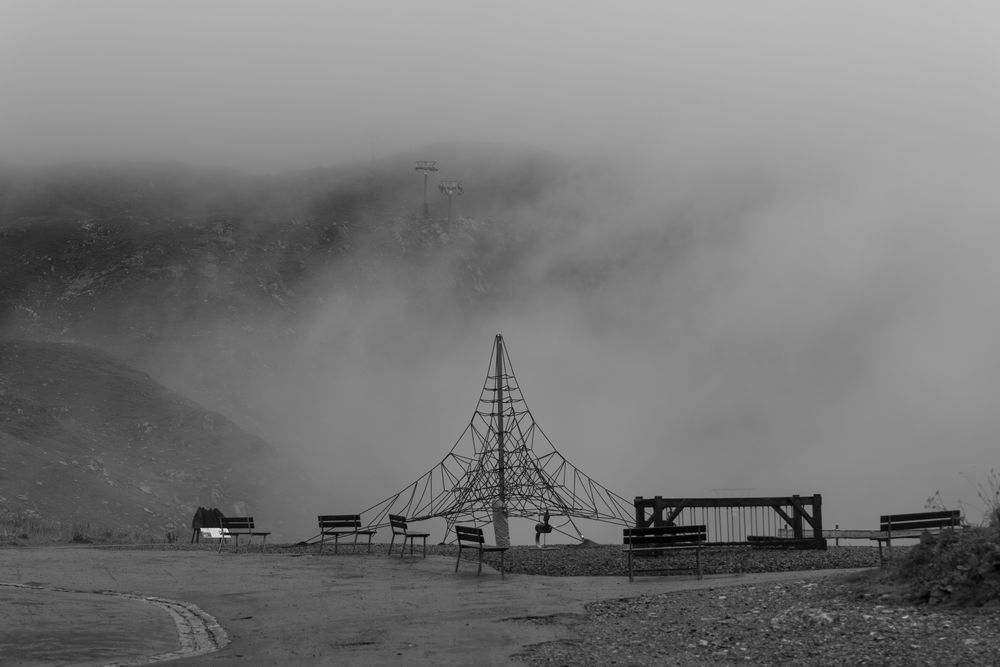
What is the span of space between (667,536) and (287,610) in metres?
6.69

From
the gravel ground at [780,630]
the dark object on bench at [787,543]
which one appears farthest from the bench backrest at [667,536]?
the dark object on bench at [787,543]

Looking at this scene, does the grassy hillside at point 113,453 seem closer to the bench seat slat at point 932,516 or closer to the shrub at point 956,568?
the bench seat slat at point 932,516

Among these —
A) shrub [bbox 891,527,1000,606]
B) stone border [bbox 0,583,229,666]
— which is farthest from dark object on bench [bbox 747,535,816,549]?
stone border [bbox 0,583,229,666]

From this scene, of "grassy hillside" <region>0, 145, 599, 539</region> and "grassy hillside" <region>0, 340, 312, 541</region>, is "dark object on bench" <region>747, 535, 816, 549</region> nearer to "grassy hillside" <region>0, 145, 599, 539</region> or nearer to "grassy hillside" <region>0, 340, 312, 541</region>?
"grassy hillside" <region>0, 145, 599, 539</region>

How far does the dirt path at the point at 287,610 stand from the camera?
1088 centimetres

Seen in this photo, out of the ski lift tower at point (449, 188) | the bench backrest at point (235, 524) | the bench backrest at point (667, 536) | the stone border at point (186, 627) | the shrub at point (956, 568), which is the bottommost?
the stone border at point (186, 627)

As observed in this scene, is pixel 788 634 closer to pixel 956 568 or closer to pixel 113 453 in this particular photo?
pixel 956 568

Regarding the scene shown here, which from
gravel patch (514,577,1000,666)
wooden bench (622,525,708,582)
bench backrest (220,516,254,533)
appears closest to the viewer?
gravel patch (514,577,1000,666)

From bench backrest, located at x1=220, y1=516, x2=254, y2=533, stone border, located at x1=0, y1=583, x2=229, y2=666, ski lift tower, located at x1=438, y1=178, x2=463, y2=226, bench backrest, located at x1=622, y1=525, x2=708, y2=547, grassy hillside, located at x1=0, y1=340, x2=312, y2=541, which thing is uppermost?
ski lift tower, located at x1=438, y1=178, x2=463, y2=226

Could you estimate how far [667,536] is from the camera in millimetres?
17359

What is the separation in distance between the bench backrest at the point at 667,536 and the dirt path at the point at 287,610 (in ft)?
2.30

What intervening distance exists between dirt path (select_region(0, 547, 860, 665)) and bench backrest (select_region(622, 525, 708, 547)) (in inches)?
27.6

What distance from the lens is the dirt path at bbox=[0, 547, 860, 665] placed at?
1088 cm

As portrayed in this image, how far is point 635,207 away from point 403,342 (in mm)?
45302
